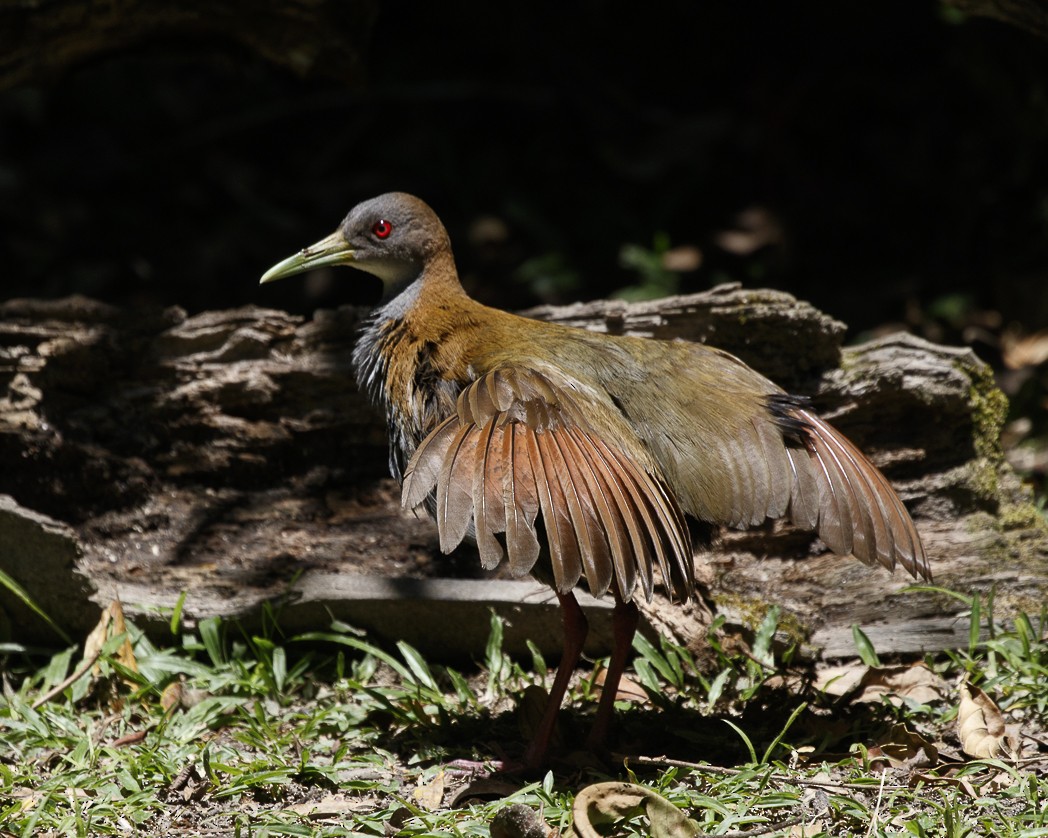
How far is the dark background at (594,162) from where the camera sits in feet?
25.2

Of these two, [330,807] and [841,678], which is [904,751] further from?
[330,807]

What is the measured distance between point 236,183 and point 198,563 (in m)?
4.23

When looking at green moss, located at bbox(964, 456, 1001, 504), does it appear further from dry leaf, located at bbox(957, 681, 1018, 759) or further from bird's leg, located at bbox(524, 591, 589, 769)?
bird's leg, located at bbox(524, 591, 589, 769)

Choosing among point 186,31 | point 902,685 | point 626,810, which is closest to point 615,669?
point 626,810

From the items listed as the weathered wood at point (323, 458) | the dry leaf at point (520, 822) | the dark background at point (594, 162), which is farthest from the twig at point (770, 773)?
the dark background at point (594, 162)

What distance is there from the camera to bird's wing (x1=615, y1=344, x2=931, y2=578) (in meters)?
3.88

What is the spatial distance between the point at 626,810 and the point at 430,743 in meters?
0.96

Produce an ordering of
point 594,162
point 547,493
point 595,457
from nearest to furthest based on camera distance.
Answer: point 547,493
point 595,457
point 594,162

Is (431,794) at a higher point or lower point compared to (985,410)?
lower

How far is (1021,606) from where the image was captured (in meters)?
4.64

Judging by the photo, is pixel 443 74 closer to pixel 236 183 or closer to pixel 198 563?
pixel 236 183

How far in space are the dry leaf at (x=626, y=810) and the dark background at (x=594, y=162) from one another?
4.44 m

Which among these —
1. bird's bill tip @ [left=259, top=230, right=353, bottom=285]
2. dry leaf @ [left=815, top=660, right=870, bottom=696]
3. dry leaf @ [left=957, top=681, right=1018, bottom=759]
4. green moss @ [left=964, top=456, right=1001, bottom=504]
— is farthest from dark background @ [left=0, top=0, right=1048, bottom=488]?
dry leaf @ [left=957, top=681, right=1018, bottom=759]

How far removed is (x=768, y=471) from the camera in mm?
3900
